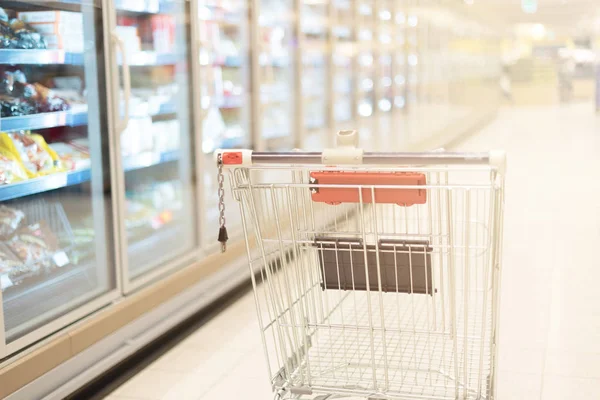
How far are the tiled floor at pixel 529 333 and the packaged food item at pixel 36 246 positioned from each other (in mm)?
587

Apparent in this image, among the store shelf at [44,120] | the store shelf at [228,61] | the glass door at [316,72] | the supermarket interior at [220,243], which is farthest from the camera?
the glass door at [316,72]

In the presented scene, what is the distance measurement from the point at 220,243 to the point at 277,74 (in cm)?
180

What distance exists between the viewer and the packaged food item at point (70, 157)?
10.3 ft

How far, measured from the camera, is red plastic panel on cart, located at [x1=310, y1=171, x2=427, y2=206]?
1991mm

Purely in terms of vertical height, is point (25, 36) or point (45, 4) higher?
point (45, 4)

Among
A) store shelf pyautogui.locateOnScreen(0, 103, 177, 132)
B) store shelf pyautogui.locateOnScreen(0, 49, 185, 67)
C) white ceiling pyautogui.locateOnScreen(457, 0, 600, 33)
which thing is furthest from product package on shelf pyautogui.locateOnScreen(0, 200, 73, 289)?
white ceiling pyautogui.locateOnScreen(457, 0, 600, 33)

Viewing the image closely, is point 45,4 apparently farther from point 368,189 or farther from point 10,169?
point 368,189

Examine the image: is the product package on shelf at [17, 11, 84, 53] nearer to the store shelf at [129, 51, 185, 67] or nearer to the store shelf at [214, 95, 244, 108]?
the store shelf at [129, 51, 185, 67]

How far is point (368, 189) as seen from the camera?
2055 millimetres

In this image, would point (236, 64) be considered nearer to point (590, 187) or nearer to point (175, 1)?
point (175, 1)

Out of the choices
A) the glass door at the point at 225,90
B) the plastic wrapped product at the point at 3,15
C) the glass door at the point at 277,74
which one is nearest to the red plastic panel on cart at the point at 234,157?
the plastic wrapped product at the point at 3,15

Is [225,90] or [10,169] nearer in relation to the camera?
[10,169]

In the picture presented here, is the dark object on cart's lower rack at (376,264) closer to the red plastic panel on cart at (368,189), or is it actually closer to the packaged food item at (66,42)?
the red plastic panel on cart at (368,189)

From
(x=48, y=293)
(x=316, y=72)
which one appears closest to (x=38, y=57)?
(x=48, y=293)
